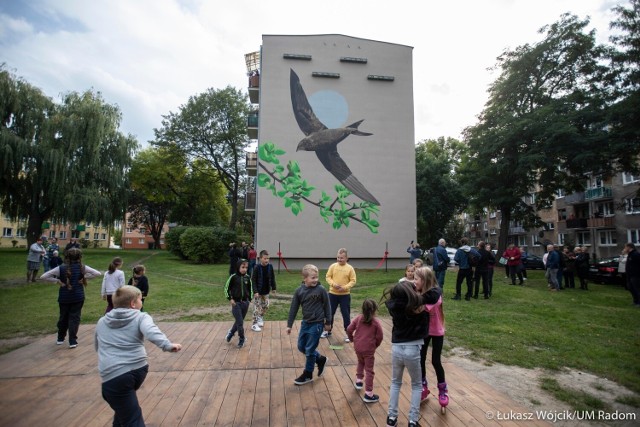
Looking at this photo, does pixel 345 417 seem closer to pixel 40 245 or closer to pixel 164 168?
pixel 40 245

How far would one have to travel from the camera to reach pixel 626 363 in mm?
5996

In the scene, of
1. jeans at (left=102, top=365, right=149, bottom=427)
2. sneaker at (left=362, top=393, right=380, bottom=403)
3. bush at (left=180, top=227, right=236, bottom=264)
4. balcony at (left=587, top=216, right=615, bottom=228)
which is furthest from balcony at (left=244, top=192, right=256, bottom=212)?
balcony at (left=587, top=216, right=615, bottom=228)

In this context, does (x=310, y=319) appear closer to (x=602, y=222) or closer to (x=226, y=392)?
(x=226, y=392)

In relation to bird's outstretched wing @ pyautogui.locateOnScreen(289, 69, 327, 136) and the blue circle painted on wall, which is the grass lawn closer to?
bird's outstretched wing @ pyautogui.locateOnScreen(289, 69, 327, 136)

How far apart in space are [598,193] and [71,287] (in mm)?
42905

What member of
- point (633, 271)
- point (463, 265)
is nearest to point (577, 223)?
point (633, 271)

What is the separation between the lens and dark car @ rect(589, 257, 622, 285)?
56.3ft

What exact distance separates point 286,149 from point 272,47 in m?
7.25

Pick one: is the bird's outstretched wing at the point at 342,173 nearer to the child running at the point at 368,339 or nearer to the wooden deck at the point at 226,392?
the wooden deck at the point at 226,392

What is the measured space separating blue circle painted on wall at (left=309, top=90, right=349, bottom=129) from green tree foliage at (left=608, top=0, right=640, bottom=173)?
14512mm

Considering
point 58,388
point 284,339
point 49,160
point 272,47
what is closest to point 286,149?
point 272,47

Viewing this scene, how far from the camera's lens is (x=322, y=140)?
2373cm

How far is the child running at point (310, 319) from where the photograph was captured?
16.5 feet

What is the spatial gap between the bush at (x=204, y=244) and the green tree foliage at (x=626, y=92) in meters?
25.5
